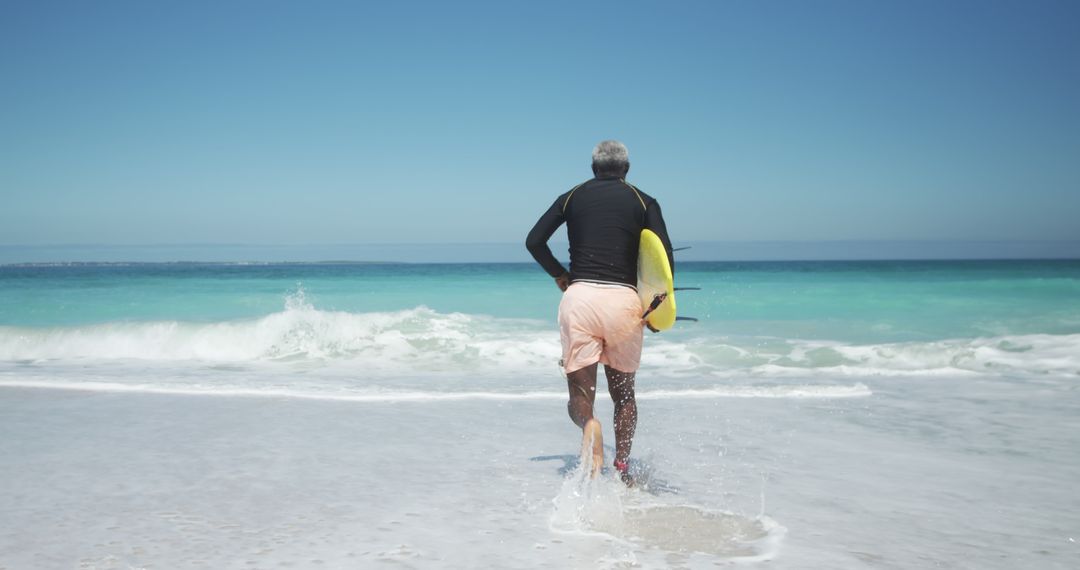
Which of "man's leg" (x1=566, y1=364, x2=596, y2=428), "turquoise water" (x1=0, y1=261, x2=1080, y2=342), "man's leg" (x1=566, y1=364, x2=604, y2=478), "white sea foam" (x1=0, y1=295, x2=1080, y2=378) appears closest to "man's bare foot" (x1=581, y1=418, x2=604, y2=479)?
"man's leg" (x1=566, y1=364, x2=604, y2=478)

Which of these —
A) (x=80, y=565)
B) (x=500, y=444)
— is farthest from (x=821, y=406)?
(x=80, y=565)

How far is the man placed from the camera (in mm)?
4113

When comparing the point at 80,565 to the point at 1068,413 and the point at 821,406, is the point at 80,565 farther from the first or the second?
the point at 1068,413

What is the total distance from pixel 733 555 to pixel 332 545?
5.87 ft

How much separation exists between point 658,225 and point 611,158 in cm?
45

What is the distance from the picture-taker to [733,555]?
346 centimetres

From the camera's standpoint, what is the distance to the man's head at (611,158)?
13.8 feet

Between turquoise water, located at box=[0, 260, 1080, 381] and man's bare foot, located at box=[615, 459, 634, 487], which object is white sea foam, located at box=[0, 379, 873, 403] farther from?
man's bare foot, located at box=[615, 459, 634, 487]

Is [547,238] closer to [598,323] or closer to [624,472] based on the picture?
[598,323]

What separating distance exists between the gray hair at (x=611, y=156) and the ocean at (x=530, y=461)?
5.51 feet

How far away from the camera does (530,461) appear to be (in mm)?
5234

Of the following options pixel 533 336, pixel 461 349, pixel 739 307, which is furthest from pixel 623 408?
pixel 739 307

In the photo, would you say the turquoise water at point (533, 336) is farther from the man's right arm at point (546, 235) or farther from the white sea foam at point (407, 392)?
the man's right arm at point (546, 235)

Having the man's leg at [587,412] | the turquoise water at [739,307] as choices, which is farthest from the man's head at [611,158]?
the turquoise water at [739,307]
